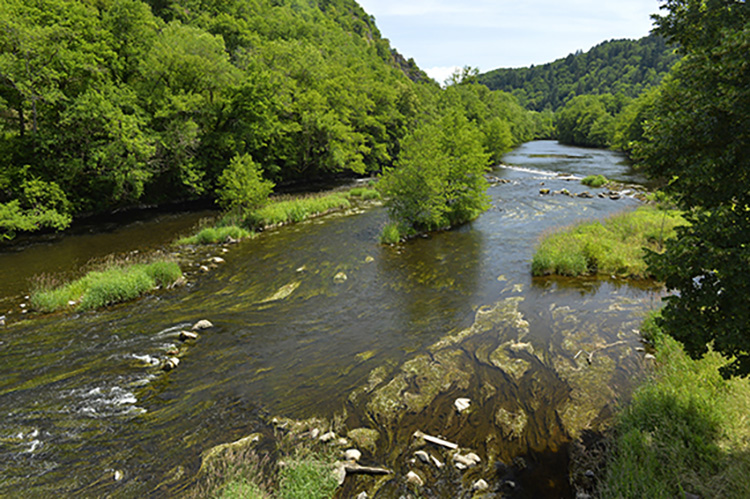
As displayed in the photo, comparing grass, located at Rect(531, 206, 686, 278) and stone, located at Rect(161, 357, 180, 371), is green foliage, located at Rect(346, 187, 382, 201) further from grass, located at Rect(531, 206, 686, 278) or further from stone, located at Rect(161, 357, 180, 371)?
stone, located at Rect(161, 357, 180, 371)

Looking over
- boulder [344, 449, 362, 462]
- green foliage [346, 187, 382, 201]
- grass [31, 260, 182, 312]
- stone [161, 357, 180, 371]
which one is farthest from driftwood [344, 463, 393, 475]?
green foliage [346, 187, 382, 201]

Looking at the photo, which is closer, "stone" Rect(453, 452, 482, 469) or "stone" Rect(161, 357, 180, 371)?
"stone" Rect(453, 452, 482, 469)

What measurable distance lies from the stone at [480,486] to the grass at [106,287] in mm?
15392

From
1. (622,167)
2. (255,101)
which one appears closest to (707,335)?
(255,101)

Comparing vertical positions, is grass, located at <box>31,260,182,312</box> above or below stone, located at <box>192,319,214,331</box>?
above

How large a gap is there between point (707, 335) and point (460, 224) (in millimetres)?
24200

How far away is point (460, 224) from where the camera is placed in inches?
1146

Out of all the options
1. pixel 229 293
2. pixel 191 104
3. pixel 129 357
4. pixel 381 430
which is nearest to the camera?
pixel 381 430

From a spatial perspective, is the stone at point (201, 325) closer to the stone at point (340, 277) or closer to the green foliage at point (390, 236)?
the stone at point (340, 277)

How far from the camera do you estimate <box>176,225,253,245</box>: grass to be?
77.0 ft

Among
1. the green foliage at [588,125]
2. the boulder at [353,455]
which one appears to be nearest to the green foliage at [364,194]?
the boulder at [353,455]

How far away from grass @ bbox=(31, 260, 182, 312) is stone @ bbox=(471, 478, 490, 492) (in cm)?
1539

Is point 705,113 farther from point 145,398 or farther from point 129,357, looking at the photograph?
point 129,357

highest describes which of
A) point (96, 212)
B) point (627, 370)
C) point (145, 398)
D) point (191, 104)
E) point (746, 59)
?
point (191, 104)
